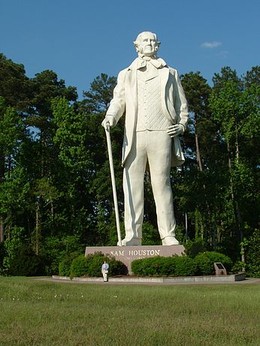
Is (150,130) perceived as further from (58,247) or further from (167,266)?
(58,247)

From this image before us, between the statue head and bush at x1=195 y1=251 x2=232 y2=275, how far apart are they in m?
6.41

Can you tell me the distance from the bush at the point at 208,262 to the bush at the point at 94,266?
7.05 feet

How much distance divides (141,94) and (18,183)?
11428 mm

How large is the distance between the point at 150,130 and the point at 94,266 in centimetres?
447

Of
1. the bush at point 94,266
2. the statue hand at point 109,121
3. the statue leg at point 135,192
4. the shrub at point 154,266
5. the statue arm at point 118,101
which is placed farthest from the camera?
the statue arm at point 118,101

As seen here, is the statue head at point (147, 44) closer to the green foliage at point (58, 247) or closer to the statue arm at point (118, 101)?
the statue arm at point (118, 101)

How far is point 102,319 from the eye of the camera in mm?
7348

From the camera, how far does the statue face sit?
18.4 m

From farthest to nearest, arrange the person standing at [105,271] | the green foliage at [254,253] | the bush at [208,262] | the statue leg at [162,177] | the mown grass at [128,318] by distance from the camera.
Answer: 1. the green foliage at [254,253]
2. the statue leg at [162,177]
3. the bush at [208,262]
4. the person standing at [105,271]
5. the mown grass at [128,318]

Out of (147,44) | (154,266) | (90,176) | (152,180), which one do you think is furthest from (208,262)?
(90,176)

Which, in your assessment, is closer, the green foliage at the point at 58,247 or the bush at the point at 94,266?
the bush at the point at 94,266

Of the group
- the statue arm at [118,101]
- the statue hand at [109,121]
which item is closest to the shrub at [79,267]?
the statue hand at [109,121]

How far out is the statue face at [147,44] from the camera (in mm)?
18375

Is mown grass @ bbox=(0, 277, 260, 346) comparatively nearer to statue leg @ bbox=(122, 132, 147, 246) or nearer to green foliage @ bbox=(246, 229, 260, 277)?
statue leg @ bbox=(122, 132, 147, 246)
